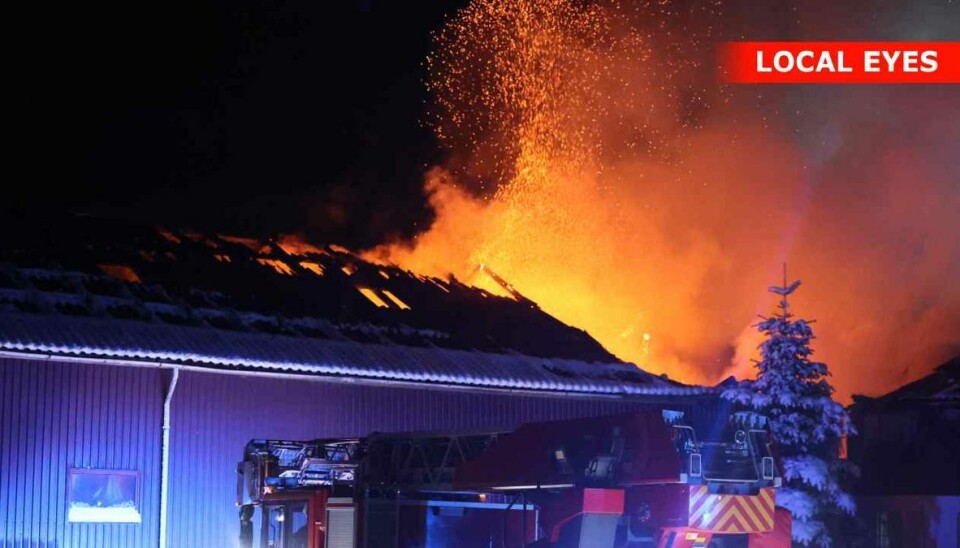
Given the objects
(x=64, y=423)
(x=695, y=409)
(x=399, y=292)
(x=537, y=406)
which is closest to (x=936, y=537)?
(x=537, y=406)

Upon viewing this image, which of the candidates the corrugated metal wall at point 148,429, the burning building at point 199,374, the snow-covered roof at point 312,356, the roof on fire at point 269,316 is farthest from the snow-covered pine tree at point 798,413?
the corrugated metal wall at point 148,429

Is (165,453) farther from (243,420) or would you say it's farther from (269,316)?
(269,316)

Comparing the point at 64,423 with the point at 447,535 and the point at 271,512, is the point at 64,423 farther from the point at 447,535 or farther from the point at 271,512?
the point at 447,535

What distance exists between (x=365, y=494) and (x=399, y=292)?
1129 centimetres

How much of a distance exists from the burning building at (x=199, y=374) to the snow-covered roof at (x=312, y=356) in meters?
0.04

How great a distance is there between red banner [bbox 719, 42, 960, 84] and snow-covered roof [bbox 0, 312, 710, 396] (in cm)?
1265

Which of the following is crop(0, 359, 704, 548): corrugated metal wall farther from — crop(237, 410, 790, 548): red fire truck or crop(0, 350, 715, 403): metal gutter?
crop(237, 410, 790, 548): red fire truck

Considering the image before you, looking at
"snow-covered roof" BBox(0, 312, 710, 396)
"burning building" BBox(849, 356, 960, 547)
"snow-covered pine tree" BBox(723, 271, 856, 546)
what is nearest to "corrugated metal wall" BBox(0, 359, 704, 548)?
"snow-covered roof" BBox(0, 312, 710, 396)

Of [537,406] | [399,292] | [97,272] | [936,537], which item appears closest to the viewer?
[97,272]

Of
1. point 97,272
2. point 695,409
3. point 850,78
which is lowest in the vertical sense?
point 695,409

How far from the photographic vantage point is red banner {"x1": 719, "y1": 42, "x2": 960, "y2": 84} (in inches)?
1442

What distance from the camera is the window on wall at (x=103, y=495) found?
20.0 m

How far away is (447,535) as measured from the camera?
16844mm

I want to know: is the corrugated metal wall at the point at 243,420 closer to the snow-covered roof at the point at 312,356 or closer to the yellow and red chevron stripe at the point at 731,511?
the snow-covered roof at the point at 312,356
